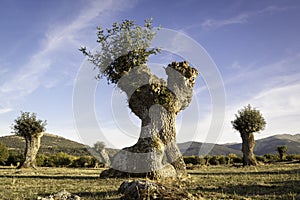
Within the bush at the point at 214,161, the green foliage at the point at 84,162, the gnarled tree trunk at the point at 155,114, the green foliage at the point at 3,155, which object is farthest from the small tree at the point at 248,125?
the green foliage at the point at 3,155

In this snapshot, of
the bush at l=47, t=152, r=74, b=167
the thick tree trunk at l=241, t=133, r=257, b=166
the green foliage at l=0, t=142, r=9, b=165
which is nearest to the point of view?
the thick tree trunk at l=241, t=133, r=257, b=166

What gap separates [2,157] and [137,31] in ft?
146

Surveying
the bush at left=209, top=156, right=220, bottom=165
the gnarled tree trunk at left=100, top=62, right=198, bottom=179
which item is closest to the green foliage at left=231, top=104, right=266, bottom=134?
the bush at left=209, top=156, right=220, bottom=165

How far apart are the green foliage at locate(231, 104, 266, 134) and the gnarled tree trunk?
22152 millimetres

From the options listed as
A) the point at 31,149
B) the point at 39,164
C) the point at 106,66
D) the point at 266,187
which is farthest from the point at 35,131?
the point at 266,187

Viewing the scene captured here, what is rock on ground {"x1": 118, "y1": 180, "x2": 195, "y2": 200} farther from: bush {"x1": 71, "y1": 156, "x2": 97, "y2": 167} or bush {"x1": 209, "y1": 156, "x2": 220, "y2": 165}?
bush {"x1": 71, "y1": 156, "x2": 97, "y2": 167}

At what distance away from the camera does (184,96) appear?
20.9 m

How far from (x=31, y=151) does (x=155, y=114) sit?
25893mm

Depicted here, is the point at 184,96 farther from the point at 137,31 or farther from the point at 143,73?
the point at 137,31

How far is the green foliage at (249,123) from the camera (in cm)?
4072

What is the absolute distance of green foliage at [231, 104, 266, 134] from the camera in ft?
134

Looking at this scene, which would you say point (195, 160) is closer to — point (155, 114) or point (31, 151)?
point (31, 151)

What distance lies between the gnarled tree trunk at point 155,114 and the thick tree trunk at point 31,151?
22.8 meters

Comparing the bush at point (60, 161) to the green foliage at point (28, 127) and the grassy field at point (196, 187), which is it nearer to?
the green foliage at point (28, 127)
